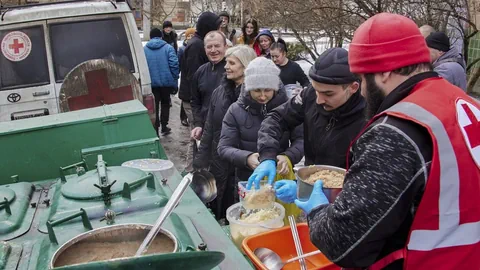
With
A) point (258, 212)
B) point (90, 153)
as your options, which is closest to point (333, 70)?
point (258, 212)

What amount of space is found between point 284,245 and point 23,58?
13.2ft

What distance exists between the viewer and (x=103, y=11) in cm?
518

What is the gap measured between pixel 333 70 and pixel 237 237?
Result: 37.7 inches

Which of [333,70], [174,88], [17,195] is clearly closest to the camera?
[17,195]

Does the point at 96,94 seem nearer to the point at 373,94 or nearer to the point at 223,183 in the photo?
the point at 223,183

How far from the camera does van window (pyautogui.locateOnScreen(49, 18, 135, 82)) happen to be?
16.9 feet

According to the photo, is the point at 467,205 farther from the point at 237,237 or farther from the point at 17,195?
the point at 17,195

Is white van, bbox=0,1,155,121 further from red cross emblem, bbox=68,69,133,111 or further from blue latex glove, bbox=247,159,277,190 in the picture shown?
blue latex glove, bbox=247,159,277,190

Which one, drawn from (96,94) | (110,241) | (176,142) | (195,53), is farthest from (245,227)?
(176,142)

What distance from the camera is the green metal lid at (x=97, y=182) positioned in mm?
2115

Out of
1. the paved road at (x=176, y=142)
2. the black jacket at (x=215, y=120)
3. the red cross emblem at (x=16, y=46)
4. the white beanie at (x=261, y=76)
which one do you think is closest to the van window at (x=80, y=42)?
the red cross emblem at (x=16, y=46)

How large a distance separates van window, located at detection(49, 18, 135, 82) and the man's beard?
417 centimetres

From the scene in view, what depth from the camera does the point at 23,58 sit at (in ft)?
16.7

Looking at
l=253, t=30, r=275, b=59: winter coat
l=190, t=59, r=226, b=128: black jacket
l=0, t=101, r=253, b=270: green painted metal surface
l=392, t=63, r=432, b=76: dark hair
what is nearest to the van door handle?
l=190, t=59, r=226, b=128: black jacket
